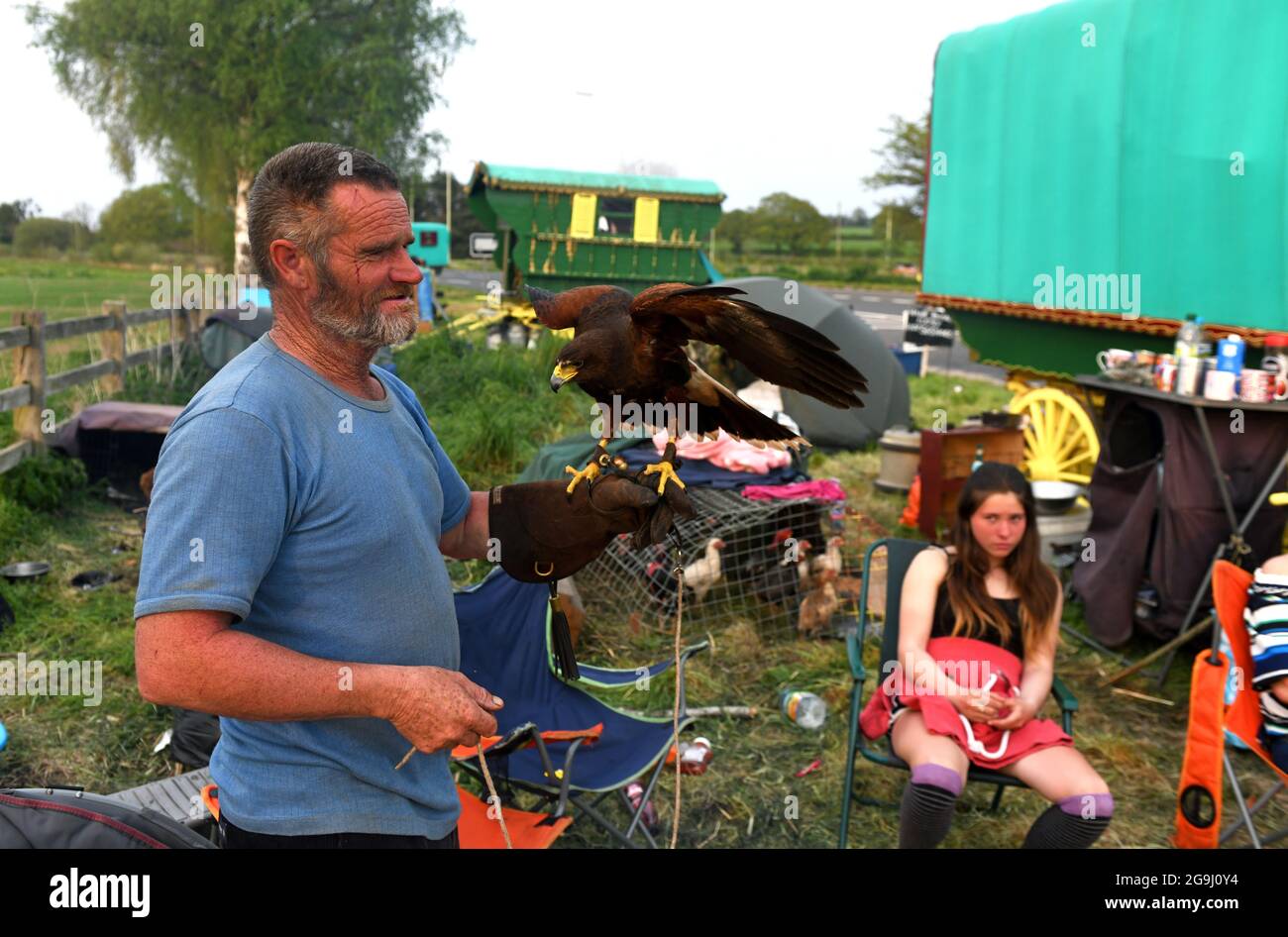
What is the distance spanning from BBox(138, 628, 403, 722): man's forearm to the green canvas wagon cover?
18.5 ft

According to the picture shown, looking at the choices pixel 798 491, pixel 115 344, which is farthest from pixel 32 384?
pixel 798 491

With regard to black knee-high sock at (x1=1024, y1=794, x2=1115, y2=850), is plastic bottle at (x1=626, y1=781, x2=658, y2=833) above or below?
below

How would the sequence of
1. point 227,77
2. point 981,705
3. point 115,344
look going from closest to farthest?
point 981,705 < point 115,344 < point 227,77

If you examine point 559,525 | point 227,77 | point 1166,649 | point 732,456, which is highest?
point 227,77

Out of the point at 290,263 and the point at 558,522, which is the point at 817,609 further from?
the point at 290,263

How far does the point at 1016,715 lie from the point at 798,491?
2310 millimetres

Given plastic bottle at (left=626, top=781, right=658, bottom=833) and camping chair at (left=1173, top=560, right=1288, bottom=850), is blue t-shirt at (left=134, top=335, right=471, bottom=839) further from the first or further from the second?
camping chair at (left=1173, top=560, right=1288, bottom=850)

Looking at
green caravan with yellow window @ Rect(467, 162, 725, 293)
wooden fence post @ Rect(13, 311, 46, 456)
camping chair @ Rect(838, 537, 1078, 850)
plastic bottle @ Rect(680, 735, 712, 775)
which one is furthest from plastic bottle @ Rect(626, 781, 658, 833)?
green caravan with yellow window @ Rect(467, 162, 725, 293)

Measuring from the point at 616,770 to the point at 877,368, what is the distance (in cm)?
731

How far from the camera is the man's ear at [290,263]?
1511 mm

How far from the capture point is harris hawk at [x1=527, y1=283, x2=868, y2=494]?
2055 millimetres

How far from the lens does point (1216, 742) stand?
3021mm

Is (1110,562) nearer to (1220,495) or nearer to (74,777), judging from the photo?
(1220,495)

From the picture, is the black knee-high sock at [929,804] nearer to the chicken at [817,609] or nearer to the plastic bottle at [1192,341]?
the chicken at [817,609]
